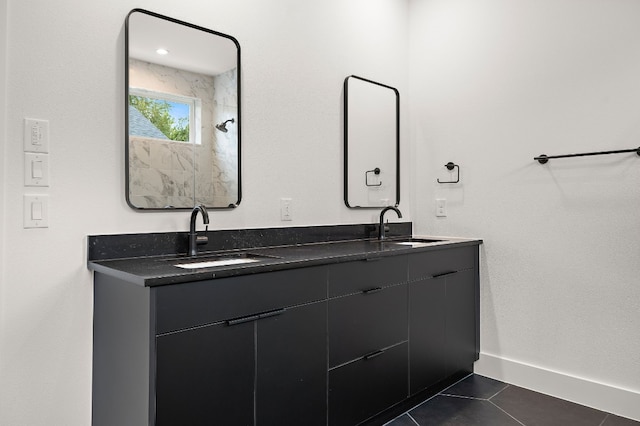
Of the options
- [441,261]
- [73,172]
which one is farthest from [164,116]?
[441,261]

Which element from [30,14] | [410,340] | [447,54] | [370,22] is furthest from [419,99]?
[30,14]

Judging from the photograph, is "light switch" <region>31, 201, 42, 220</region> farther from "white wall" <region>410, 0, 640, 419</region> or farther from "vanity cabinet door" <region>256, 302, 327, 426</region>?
"white wall" <region>410, 0, 640, 419</region>

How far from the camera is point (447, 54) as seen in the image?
10.1 feet

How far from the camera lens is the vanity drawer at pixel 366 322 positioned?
6.30 feet

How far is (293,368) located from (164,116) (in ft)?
4.00

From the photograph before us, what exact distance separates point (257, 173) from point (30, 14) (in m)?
1.14

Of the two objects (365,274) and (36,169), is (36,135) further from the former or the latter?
(365,274)

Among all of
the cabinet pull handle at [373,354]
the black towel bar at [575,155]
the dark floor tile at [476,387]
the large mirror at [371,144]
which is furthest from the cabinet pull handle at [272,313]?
the black towel bar at [575,155]

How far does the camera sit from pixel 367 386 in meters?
2.06

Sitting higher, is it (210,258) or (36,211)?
(36,211)

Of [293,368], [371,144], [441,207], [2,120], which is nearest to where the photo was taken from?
[2,120]

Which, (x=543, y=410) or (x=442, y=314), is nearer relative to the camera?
(x=543, y=410)

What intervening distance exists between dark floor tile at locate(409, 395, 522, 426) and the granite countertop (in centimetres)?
84

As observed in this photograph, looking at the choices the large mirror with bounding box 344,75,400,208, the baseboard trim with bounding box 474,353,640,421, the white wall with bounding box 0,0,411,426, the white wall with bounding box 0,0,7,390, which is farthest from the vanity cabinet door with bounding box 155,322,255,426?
the baseboard trim with bounding box 474,353,640,421
